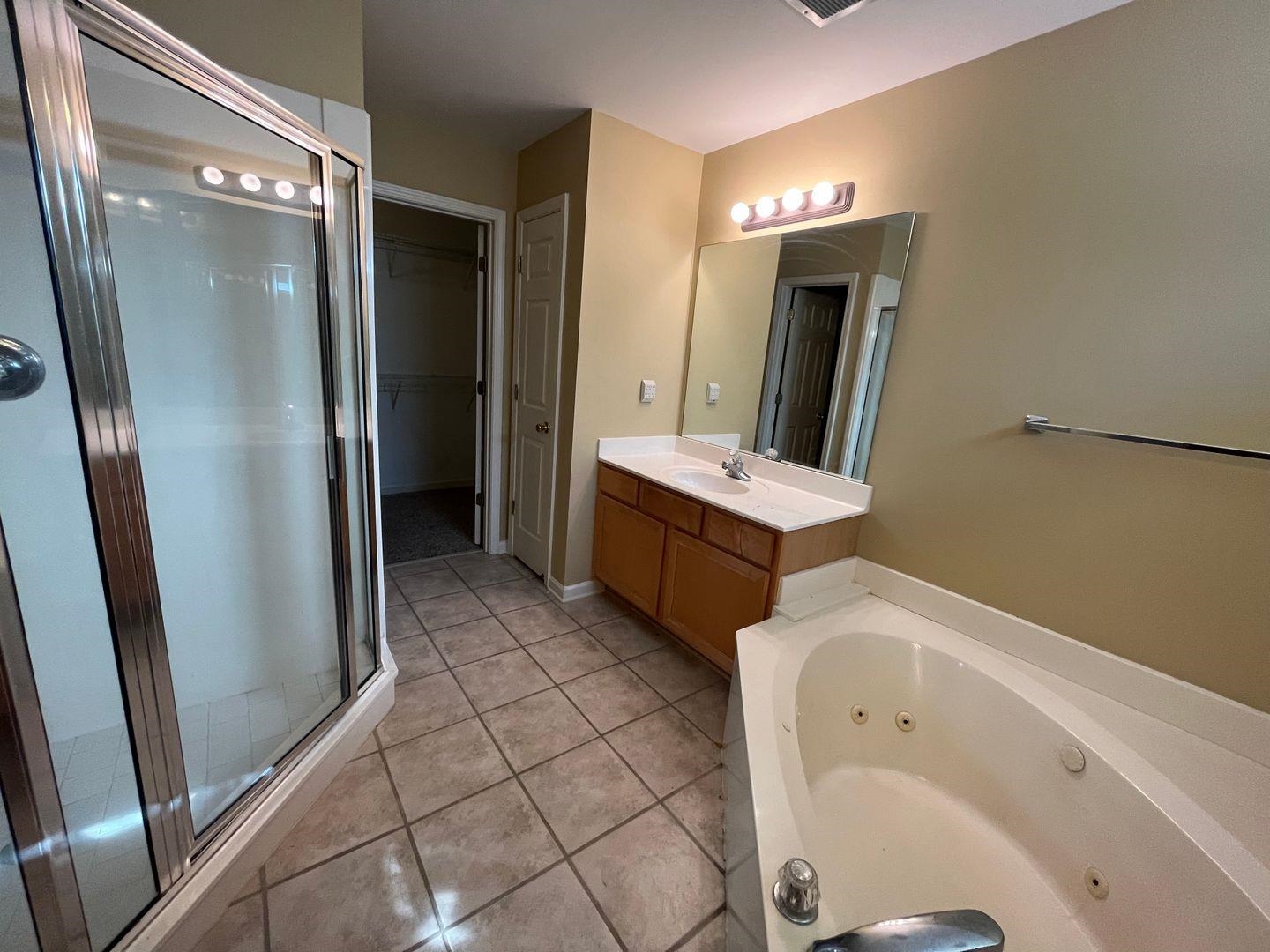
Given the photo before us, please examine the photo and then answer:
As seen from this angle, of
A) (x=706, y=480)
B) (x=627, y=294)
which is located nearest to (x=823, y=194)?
(x=627, y=294)

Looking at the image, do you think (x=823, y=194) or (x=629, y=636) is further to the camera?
(x=629, y=636)

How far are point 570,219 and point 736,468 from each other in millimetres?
1446

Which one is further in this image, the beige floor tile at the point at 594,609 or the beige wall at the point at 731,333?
the beige floor tile at the point at 594,609

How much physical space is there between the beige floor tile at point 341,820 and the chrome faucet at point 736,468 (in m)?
1.76

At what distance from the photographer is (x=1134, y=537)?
138cm

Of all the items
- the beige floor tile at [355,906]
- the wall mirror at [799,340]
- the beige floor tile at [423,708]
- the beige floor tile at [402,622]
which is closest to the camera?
the beige floor tile at [355,906]

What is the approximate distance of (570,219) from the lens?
237 centimetres

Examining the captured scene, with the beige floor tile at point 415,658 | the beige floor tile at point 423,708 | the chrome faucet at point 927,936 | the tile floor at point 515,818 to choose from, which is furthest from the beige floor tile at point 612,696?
the chrome faucet at point 927,936

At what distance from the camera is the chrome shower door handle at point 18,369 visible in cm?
91

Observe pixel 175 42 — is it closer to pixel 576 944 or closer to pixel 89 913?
pixel 89 913

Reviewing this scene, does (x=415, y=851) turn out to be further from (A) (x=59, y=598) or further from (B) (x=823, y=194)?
(B) (x=823, y=194)

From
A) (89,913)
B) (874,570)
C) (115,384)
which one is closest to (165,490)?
(115,384)

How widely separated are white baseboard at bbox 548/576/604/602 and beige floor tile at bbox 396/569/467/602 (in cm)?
49

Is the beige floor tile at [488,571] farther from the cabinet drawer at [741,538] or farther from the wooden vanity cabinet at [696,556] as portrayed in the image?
the cabinet drawer at [741,538]
